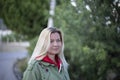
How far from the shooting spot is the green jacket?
422cm

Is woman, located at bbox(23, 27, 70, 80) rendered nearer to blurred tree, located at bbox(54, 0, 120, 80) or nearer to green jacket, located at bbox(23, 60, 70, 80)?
green jacket, located at bbox(23, 60, 70, 80)

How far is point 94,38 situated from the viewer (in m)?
8.32

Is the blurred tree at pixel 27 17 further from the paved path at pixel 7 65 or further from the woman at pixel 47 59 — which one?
the woman at pixel 47 59

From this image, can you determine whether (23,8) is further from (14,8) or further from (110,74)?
(110,74)

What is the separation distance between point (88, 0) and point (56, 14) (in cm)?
306

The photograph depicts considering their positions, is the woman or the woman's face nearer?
the woman

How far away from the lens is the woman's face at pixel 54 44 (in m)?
4.41

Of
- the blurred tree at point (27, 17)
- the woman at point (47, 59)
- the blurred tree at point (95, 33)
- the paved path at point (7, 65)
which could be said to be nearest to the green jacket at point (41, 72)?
the woman at point (47, 59)

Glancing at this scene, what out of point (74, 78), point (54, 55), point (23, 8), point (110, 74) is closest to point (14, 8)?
point (23, 8)

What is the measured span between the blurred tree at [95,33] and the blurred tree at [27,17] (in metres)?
8.38

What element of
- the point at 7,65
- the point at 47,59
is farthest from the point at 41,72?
the point at 7,65

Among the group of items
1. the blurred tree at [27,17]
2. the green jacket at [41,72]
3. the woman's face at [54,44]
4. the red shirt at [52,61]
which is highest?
the blurred tree at [27,17]

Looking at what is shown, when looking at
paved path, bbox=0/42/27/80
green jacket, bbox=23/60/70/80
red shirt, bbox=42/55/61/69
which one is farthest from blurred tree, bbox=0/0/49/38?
green jacket, bbox=23/60/70/80

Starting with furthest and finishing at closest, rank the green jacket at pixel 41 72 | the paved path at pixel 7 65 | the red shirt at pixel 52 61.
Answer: the paved path at pixel 7 65
the red shirt at pixel 52 61
the green jacket at pixel 41 72
